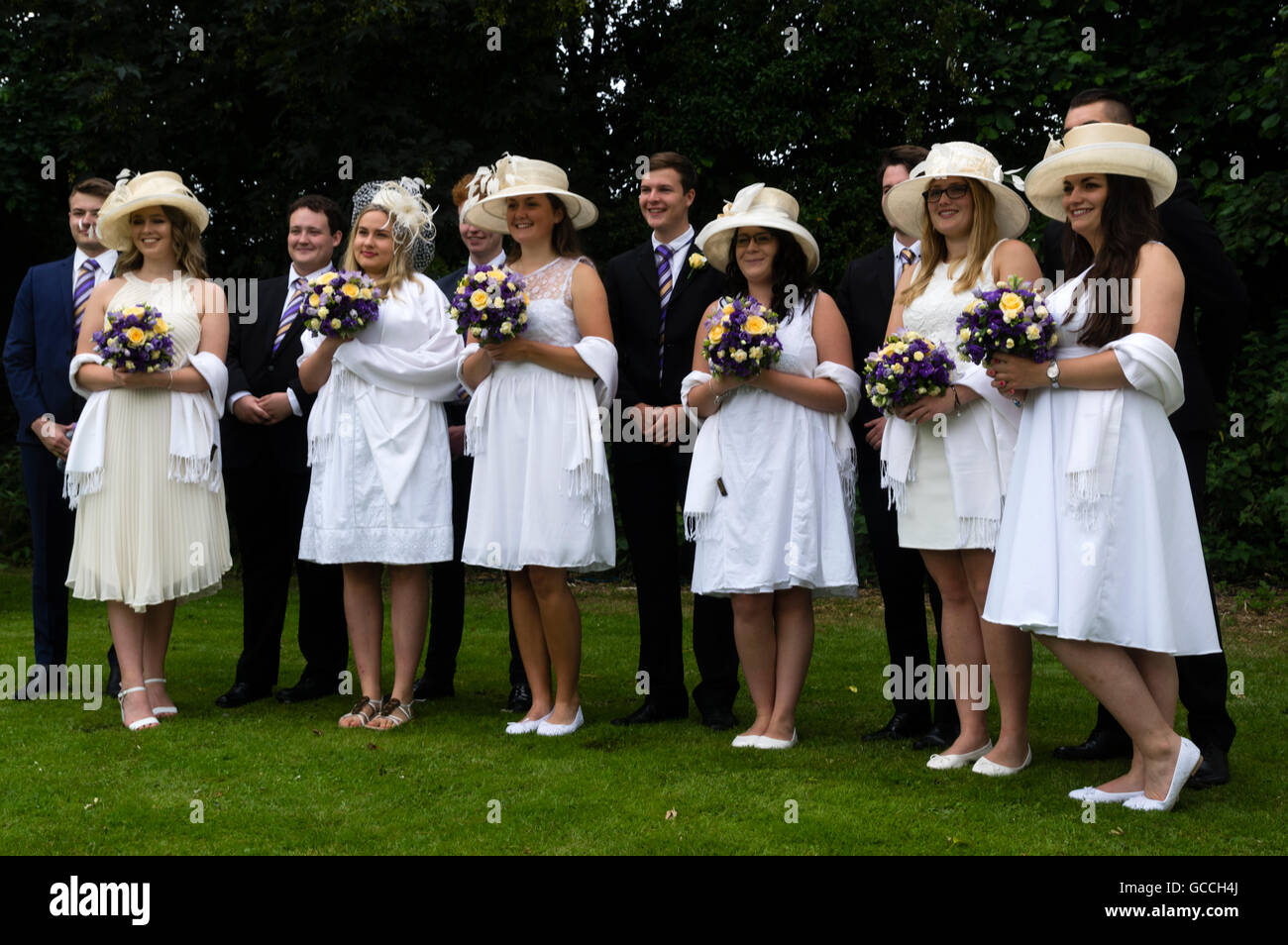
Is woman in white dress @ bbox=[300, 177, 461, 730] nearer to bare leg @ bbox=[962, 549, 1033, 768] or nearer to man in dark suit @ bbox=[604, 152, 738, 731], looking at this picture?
man in dark suit @ bbox=[604, 152, 738, 731]

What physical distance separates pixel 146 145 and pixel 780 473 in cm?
1177

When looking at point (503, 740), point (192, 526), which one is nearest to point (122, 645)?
point (192, 526)

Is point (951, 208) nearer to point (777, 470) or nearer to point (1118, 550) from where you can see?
point (777, 470)

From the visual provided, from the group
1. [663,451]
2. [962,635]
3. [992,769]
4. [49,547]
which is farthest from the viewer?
[49,547]

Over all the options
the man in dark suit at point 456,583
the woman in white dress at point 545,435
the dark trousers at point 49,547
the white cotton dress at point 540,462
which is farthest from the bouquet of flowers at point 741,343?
the dark trousers at point 49,547

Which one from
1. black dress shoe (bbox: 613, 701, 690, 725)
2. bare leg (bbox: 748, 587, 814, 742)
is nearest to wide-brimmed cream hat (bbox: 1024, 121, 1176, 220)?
bare leg (bbox: 748, 587, 814, 742)

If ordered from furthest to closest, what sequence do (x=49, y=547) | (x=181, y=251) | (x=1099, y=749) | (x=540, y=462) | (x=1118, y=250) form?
(x=49, y=547)
(x=181, y=251)
(x=540, y=462)
(x=1099, y=749)
(x=1118, y=250)

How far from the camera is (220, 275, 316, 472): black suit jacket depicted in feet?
25.7

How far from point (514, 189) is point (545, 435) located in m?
1.21

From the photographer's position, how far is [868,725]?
7.15 meters

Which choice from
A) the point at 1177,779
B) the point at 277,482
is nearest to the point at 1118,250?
the point at 1177,779

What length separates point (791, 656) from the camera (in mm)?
6410

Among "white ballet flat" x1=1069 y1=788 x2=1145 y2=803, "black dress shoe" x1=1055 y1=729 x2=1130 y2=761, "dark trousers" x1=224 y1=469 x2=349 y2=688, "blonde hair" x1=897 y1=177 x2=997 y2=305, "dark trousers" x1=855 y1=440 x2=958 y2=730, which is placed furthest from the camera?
"dark trousers" x1=224 y1=469 x2=349 y2=688

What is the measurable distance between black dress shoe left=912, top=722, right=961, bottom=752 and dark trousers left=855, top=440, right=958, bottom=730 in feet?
0.64
